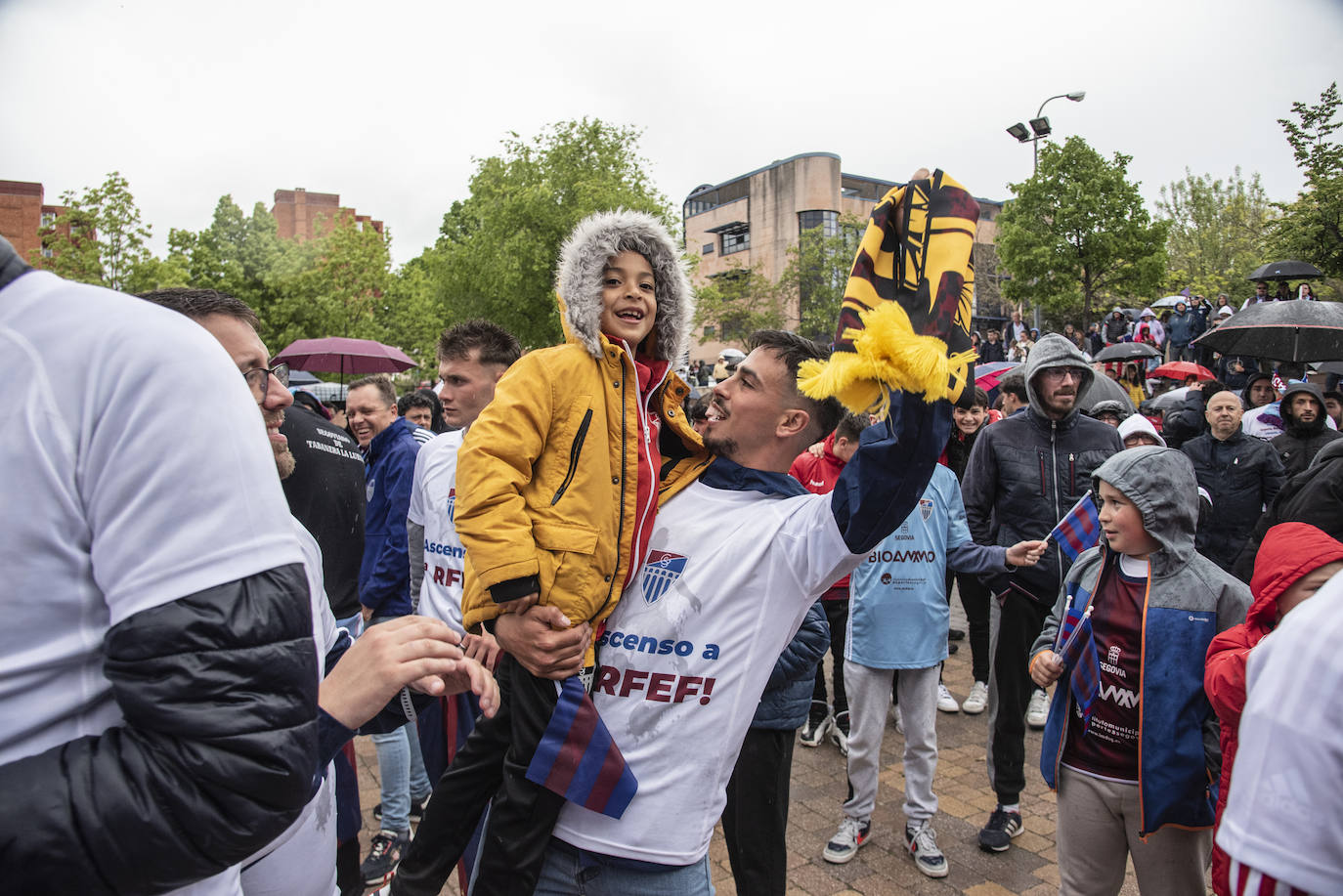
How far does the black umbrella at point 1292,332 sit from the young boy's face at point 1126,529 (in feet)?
21.1

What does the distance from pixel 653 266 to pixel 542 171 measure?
102 ft

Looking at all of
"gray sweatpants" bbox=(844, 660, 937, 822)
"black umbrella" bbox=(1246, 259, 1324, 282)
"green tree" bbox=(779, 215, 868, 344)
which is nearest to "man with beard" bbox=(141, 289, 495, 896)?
"gray sweatpants" bbox=(844, 660, 937, 822)

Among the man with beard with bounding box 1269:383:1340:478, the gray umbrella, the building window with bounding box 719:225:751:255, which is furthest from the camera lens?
the building window with bounding box 719:225:751:255

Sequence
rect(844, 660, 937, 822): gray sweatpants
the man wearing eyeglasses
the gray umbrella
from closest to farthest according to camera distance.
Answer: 1. rect(844, 660, 937, 822): gray sweatpants
2. the man wearing eyeglasses
3. the gray umbrella

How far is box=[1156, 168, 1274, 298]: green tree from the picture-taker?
3734 cm

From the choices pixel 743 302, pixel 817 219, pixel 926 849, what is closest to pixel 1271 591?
pixel 926 849

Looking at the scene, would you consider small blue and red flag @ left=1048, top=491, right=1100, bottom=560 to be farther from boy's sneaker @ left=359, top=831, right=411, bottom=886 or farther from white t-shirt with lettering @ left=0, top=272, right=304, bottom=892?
white t-shirt with lettering @ left=0, top=272, right=304, bottom=892

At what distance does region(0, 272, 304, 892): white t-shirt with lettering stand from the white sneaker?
19.6 feet

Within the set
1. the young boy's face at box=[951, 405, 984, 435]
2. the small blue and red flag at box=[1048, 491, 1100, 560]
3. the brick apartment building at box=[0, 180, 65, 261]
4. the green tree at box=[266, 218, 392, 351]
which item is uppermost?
the brick apartment building at box=[0, 180, 65, 261]

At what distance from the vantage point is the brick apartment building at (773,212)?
58094 millimetres

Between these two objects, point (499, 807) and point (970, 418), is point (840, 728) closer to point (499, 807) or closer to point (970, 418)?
point (970, 418)

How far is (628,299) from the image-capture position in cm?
277

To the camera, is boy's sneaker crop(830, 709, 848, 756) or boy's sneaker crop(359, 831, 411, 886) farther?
boy's sneaker crop(830, 709, 848, 756)

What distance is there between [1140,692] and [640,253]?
246 centimetres
